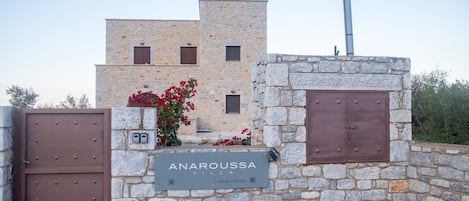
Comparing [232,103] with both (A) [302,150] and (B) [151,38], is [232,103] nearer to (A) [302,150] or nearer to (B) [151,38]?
(B) [151,38]

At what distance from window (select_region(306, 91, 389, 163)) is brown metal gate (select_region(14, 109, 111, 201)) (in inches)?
102

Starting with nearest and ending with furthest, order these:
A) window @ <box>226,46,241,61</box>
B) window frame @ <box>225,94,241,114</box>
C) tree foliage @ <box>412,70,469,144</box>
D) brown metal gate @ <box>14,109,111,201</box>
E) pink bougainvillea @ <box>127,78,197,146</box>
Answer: brown metal gate @ <box>14,109,111,201</box> < pink bougainvillea @ <box>127,78,197,146</box> < tree foliage @ <box>412,70,469,144</box> < window frame @ <box>225,94,241,114</box> < window @ <box>226,46,241,61</box>

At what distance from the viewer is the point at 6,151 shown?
387 cm

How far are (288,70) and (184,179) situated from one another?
1.88 metres

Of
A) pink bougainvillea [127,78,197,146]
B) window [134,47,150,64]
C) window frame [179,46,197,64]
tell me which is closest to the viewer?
pink bougainvillea [127,78,197,146]

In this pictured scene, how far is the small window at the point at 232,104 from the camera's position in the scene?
18141 millimetres

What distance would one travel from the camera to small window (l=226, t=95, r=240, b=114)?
59.5 feet

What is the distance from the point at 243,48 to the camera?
18.2 metres

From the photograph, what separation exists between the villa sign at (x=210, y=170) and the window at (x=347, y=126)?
2.32 feet

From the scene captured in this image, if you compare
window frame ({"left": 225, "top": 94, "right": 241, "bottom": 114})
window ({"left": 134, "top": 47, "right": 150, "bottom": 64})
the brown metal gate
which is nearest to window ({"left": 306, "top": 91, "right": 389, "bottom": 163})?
the brown metal gate

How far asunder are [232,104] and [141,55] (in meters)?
6.00

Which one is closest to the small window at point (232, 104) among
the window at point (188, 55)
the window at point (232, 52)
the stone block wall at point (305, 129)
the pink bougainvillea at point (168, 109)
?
the window at point (232, 52)

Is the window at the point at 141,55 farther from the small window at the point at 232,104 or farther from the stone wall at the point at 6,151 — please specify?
the stone wall at the point at 6,151

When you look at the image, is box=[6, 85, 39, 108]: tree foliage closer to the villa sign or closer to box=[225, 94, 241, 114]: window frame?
box=[225, 94, 241, 114]: window frame
